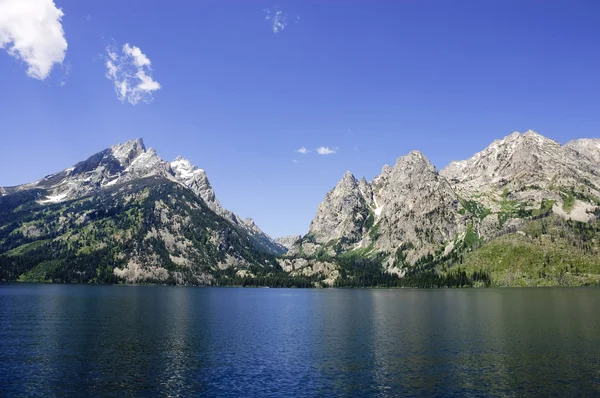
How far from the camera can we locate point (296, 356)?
3073 inches

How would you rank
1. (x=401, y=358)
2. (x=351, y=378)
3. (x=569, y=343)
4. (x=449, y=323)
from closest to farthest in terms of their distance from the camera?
(x=351, y=378), (x=401, y=358), (x=569, y=343), (x=449, y=323)

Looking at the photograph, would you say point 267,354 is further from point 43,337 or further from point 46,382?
point 43,337

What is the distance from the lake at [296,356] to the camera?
56.6 meters

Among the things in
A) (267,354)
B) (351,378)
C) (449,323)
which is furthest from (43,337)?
(449,323)

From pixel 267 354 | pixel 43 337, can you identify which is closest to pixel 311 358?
pixel 267 354

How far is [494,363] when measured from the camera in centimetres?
7144

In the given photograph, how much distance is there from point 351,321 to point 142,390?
88269 millimetres

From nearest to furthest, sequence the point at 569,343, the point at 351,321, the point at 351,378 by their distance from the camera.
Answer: the point at 351,378 < the point at 569,343 < the point at 351,321

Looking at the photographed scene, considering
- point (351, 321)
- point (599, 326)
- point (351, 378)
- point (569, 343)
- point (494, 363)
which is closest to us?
point (351, 378)

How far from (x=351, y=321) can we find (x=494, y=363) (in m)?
65.7

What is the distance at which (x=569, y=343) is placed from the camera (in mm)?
86875

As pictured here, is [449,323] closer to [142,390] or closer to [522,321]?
[522,321]

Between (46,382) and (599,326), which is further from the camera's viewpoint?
(599,326)

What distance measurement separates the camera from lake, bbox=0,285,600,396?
186ft
